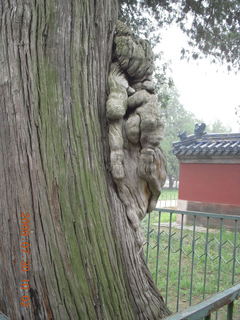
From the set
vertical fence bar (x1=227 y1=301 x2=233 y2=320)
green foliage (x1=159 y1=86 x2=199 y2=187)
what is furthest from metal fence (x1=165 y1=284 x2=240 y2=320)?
green foliage (x1=159 y1=86 x2=199 y2=187)

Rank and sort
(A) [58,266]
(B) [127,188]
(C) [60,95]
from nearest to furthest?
(A) [58,266]
(C) [60,95]
(B) [127,188]

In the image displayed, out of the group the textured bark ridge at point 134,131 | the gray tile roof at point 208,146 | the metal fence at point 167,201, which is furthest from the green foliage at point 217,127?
the textured bark ridge at point 134,131

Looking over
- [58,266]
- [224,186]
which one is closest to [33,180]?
[58,266]

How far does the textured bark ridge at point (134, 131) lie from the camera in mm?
1563

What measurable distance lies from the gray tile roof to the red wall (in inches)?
12.2

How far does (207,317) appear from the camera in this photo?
1.02 meters

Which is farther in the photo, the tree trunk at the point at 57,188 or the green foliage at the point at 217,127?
the green foliage at the point at 217,127

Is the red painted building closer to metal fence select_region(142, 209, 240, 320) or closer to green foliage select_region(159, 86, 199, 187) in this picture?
metal fence select_region(142, 209, 240, 320)

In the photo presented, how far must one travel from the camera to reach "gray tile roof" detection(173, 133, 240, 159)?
838 centimetres

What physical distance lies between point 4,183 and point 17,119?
311mm

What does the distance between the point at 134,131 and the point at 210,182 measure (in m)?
7.50

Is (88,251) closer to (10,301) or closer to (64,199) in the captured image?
(64,199)
